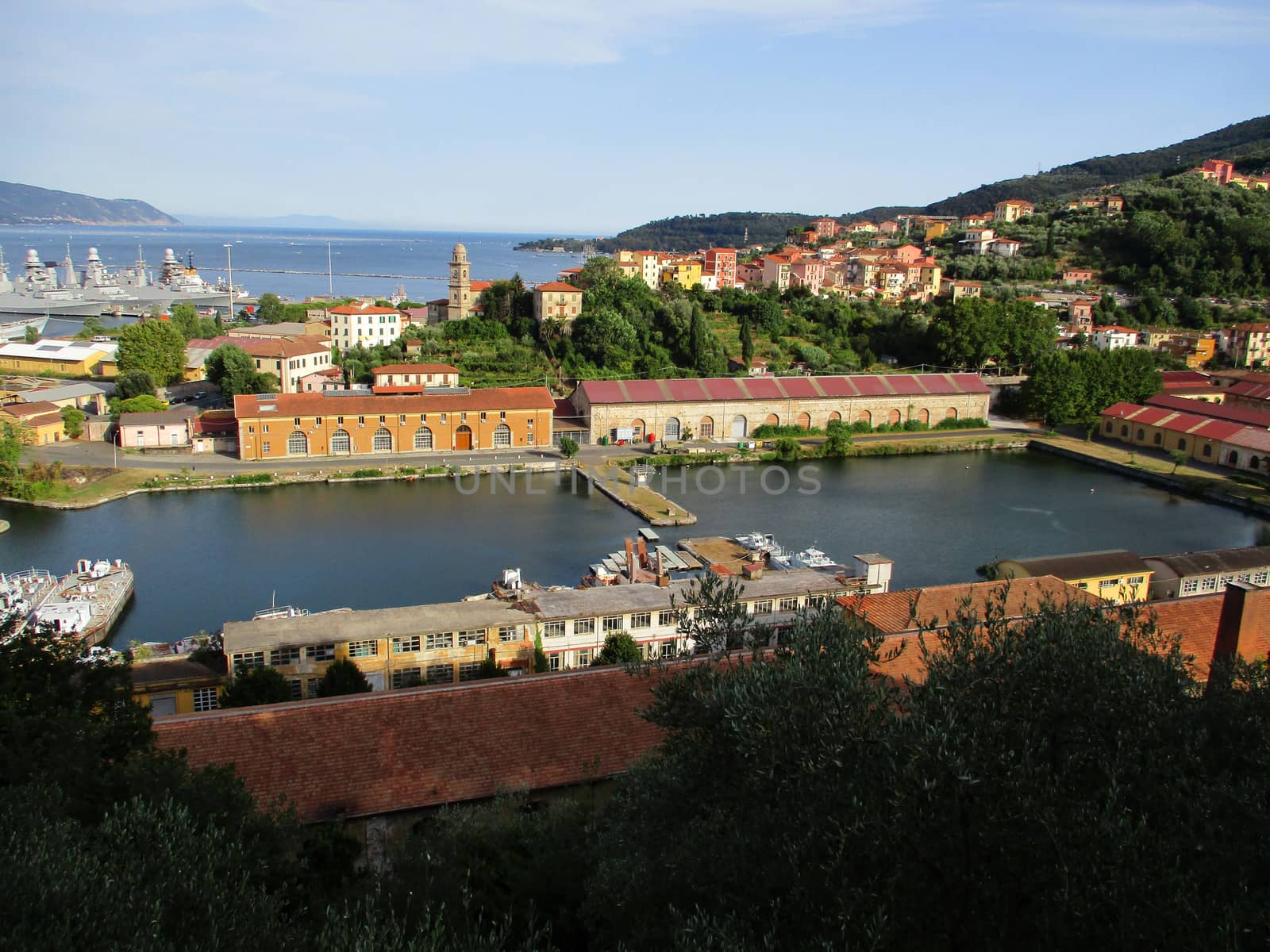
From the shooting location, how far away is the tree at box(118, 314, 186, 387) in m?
24.0

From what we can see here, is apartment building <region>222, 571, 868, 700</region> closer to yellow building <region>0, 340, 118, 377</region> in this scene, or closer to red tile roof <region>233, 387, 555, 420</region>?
red tile roof <region>233, 387, 555, 420</region>

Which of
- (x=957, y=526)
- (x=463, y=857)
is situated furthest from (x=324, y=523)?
(x=463, y=857)

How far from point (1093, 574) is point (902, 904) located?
8.89m

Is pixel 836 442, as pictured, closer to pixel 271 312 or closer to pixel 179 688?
pixel 179 688

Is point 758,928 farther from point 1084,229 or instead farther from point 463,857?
point 1084,229

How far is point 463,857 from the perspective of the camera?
4.52 m

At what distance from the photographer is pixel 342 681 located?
7.45 m

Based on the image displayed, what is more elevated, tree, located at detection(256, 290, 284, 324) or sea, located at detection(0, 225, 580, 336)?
sea, located at detection(0, 225, 580, 336)

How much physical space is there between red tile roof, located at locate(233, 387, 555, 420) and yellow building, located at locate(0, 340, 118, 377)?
10.1m

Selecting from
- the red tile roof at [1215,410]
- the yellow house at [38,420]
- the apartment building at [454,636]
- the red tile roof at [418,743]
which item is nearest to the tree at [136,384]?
the yellow house at [38,420]

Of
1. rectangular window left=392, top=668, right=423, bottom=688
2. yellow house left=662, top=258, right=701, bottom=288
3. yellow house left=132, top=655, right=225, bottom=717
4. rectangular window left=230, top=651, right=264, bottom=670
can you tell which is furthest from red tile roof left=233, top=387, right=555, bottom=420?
yellow house left=662, top=258, right=701, bottom=288

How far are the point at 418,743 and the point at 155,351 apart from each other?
22.1 metres

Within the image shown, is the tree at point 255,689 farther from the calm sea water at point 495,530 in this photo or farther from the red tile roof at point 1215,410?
the red tile roof at point 1215,410

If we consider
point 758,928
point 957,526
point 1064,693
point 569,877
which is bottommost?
point 957,526
